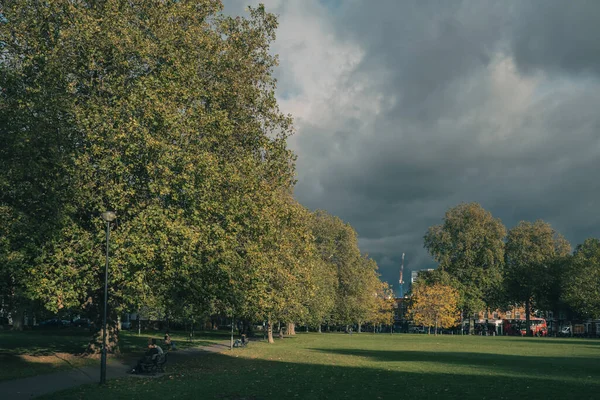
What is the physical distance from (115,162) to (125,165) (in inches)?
36.0

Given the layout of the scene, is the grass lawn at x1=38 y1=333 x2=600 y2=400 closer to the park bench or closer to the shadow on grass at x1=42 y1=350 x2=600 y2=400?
the shadow on grass at x1=42 y1=350 x2=600 y2=400

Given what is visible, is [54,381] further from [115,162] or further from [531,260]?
[531,260]

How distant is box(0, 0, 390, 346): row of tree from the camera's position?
26.1 m

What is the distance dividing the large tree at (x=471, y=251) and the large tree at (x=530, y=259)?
181 inches

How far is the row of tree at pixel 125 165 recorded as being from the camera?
2608 cm

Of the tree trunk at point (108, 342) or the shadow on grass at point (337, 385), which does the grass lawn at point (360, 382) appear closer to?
the shadow on grass at point (337, 385)

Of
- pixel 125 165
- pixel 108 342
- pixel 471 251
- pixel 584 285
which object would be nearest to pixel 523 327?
pixel 471 251

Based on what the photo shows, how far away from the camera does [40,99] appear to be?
2653cm

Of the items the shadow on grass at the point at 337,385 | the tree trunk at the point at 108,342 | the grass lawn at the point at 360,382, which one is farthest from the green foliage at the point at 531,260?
the tree trunk at the point at 108,342

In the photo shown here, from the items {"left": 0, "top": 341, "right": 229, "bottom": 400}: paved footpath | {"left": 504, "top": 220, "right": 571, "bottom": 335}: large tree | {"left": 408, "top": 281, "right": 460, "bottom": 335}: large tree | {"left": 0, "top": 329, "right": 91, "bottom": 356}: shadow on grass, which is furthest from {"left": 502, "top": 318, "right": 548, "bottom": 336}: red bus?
{"left": 0, "top": 341, "right": 229, "bottom": 400}: paved footpath

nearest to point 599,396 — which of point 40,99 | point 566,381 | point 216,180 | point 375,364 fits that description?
point 566,381

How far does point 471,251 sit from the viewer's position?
111125 mm

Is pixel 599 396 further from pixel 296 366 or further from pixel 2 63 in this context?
pixel 2 63

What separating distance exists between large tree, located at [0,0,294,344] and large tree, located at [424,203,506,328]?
8625 centimetres
